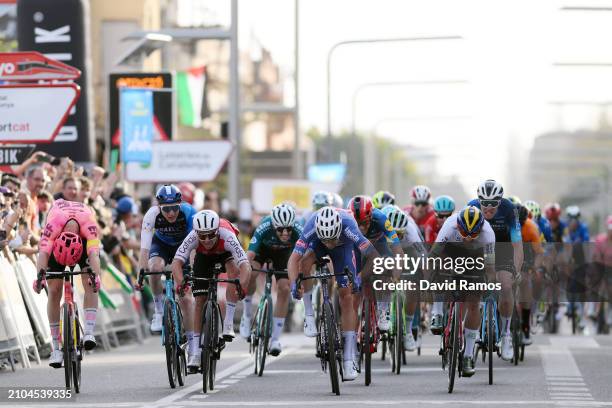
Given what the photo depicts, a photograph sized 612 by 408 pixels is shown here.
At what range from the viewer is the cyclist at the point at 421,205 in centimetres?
2173

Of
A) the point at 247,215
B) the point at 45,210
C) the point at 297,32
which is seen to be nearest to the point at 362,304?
the point at 45,210

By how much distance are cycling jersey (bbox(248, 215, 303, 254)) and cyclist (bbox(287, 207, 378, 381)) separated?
194 centimetres

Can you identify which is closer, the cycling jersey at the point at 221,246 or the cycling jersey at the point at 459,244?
the cycling jersey at the point at 221,246

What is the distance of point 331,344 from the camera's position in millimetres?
15297

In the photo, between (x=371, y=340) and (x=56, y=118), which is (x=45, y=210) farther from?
(x=371, y=340)

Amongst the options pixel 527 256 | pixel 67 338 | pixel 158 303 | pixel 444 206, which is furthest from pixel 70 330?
pixel 527 256

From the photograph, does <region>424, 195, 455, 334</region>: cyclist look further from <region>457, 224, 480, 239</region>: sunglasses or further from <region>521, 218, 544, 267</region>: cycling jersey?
<region>457, 224, 480, 239</region>: sunglasses

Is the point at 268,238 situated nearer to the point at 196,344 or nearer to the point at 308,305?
the point at 308,305

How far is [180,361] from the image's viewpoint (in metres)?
16.4

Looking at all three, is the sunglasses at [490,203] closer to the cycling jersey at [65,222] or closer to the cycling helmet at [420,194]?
the cycling jersey at [65,222]

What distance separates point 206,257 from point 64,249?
1.37m

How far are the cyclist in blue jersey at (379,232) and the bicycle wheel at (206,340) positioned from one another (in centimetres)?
209

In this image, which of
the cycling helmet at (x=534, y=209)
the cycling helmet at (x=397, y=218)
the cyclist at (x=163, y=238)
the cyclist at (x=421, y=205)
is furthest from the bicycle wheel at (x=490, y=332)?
the cycling helmet at (x=534, y=209)

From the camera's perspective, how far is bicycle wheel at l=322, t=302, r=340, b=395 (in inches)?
603
